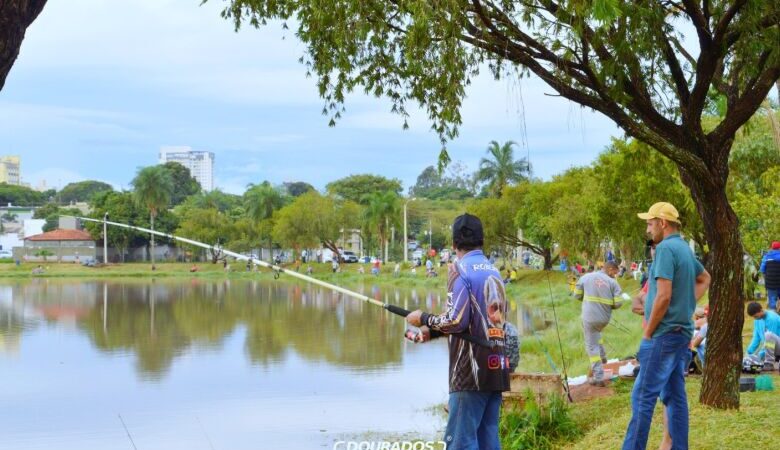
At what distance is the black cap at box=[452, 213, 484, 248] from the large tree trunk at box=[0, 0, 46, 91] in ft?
8.08

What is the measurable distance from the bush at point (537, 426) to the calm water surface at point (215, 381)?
2233mm

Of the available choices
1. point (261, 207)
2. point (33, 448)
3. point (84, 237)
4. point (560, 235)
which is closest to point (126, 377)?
point (33, 448)

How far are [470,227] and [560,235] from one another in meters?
33.9

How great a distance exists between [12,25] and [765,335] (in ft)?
29.3

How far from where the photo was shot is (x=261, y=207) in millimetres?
77438

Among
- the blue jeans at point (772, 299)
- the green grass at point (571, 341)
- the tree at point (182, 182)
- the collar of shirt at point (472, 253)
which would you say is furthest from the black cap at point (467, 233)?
the tree at point (182, 182)

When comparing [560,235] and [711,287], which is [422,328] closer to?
[711,287]

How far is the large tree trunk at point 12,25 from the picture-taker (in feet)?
15.2

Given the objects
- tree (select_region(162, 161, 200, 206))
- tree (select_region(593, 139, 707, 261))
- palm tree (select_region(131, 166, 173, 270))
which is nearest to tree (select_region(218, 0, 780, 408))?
tree (select_region(593, 139, 707, 261))

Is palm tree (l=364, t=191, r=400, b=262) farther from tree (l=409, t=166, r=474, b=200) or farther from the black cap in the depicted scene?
the black cap

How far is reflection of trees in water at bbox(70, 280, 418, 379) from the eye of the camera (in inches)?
737

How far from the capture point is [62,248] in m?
87.6

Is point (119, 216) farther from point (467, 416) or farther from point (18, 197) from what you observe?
point (467, 416)

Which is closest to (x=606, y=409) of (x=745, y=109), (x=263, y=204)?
(x=745, y=109)
